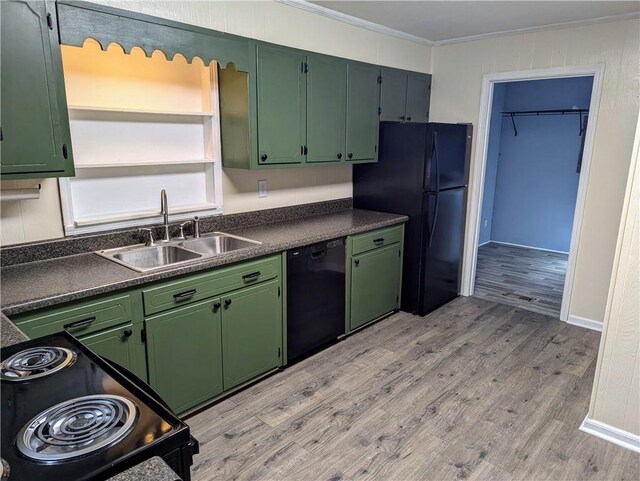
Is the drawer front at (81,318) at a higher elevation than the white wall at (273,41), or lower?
lower

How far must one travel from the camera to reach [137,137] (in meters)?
2.66

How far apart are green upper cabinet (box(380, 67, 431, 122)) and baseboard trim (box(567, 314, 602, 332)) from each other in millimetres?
2315

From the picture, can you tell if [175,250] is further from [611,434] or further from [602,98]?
[602,98]

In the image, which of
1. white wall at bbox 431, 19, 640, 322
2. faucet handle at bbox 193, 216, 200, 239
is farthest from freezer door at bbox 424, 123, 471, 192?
faucet handle at bbox 193, 216, 200, 239

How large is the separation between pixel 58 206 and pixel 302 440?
1.81 metres

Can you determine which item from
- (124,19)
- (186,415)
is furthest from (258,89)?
(186,415)

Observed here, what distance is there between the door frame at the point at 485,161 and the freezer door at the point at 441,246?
0.12 metres

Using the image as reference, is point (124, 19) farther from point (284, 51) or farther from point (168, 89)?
point (284, 51)

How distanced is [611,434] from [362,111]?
2738mm

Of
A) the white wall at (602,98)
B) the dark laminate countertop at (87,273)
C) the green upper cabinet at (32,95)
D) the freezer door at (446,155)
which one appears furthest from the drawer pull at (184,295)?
the white wall at (602,98)

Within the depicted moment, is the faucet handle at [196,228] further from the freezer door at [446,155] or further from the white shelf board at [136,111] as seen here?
the freezer door at [446,155]

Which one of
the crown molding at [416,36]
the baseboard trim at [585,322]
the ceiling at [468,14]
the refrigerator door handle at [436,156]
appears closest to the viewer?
the ceiling at [468,14]

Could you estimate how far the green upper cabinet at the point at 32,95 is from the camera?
179 centimetres

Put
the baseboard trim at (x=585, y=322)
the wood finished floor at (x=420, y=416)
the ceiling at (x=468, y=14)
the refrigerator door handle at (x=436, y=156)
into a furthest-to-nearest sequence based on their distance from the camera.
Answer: the baseboard trim at (x=585, y=322), the refrigerator door handle at (x=436, y=156), the ceiling at (x=468, y=14), the wood finished floor at (x=420, y=416)
